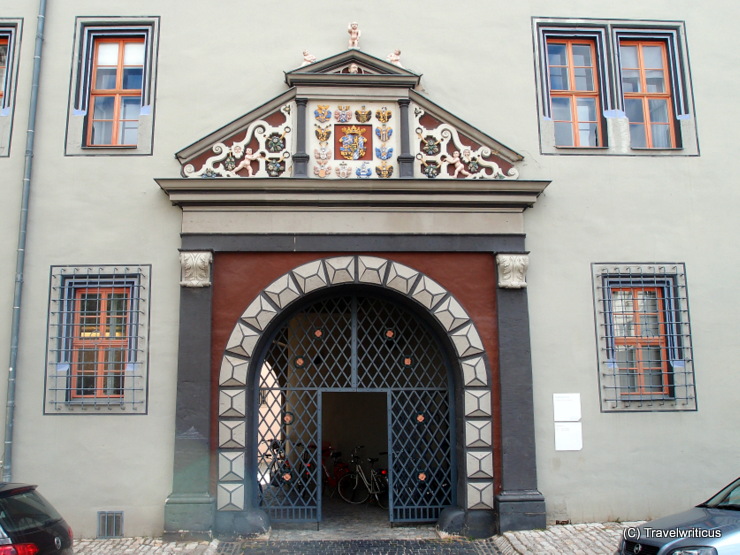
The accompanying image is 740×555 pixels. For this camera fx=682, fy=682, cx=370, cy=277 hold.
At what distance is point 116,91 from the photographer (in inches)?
360

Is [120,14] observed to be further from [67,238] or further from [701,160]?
[701,160]

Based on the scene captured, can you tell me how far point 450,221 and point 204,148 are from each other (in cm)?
323

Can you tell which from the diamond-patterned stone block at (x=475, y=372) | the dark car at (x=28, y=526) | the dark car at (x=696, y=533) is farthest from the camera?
the diamond-patterned stone block at (x=475, y=372)

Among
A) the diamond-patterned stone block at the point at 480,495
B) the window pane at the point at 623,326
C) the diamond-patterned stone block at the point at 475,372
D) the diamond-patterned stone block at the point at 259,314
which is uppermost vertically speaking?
the diamond-patterned stone block at the point at 259,314

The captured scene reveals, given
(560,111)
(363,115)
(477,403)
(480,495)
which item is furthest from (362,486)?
(560,111)

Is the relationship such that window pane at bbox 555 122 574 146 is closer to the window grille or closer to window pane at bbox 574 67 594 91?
window pane at bbox 574 67 594 91

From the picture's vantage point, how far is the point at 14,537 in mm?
5148

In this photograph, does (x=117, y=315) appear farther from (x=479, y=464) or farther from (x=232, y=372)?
(x=479, y=464)

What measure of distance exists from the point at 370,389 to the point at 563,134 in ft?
14.2

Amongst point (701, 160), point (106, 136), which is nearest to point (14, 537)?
point (106, 136)

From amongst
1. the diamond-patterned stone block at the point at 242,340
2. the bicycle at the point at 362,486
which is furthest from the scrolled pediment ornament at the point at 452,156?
the bicycle at the point at 362,486

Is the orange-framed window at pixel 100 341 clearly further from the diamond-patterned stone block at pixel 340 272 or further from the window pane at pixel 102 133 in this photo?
the diamond-patterned stone block at pixel 340 272

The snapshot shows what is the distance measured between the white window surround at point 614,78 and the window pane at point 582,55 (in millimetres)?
126

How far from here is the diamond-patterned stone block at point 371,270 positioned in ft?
27.7
